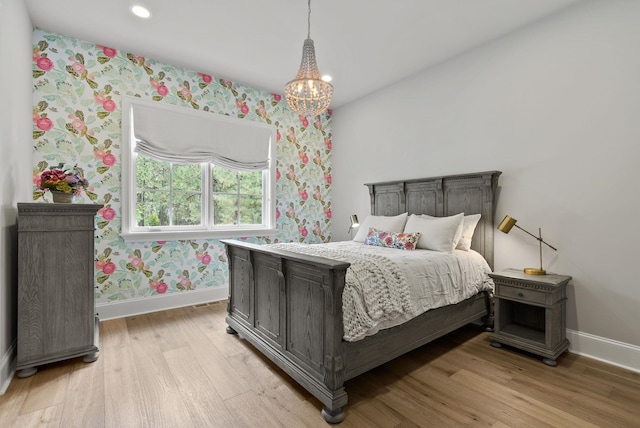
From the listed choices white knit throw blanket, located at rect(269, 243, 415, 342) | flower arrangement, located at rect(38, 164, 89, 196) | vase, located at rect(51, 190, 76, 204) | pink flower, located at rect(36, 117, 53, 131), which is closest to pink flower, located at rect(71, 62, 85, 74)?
pink flower, located at rect(36, 117, 53, 131)

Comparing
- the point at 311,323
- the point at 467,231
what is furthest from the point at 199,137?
the point at 467,231

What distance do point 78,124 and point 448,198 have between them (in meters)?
3.86

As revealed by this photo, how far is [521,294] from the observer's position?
7.88 feet

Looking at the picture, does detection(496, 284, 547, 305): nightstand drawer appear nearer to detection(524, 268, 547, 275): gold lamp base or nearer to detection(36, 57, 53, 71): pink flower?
detection(524, 268, 547, 275): gold lamp base

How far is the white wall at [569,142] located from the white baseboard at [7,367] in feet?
12.8

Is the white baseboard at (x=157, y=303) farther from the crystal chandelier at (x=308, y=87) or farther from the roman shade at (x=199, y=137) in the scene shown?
the crystal chandelier at (x=308, y=87)

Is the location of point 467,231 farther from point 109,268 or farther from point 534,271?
point 109,268

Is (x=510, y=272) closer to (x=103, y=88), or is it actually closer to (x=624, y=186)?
(x=624, y=186)

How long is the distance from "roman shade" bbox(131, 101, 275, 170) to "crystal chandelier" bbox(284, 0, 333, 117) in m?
1.76

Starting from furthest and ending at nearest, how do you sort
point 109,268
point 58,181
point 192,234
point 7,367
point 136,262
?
point 192,234, point 136,262, point 109,268, point 58,181, point 7,367

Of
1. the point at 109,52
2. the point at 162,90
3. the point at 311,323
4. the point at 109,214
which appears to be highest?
the point at 109,52

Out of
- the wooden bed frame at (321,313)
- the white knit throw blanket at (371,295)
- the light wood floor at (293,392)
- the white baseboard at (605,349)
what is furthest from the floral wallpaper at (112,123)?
the white baseboard at (605,349)

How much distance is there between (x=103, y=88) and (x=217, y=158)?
4.30 ft

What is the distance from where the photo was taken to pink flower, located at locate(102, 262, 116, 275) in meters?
3.12
